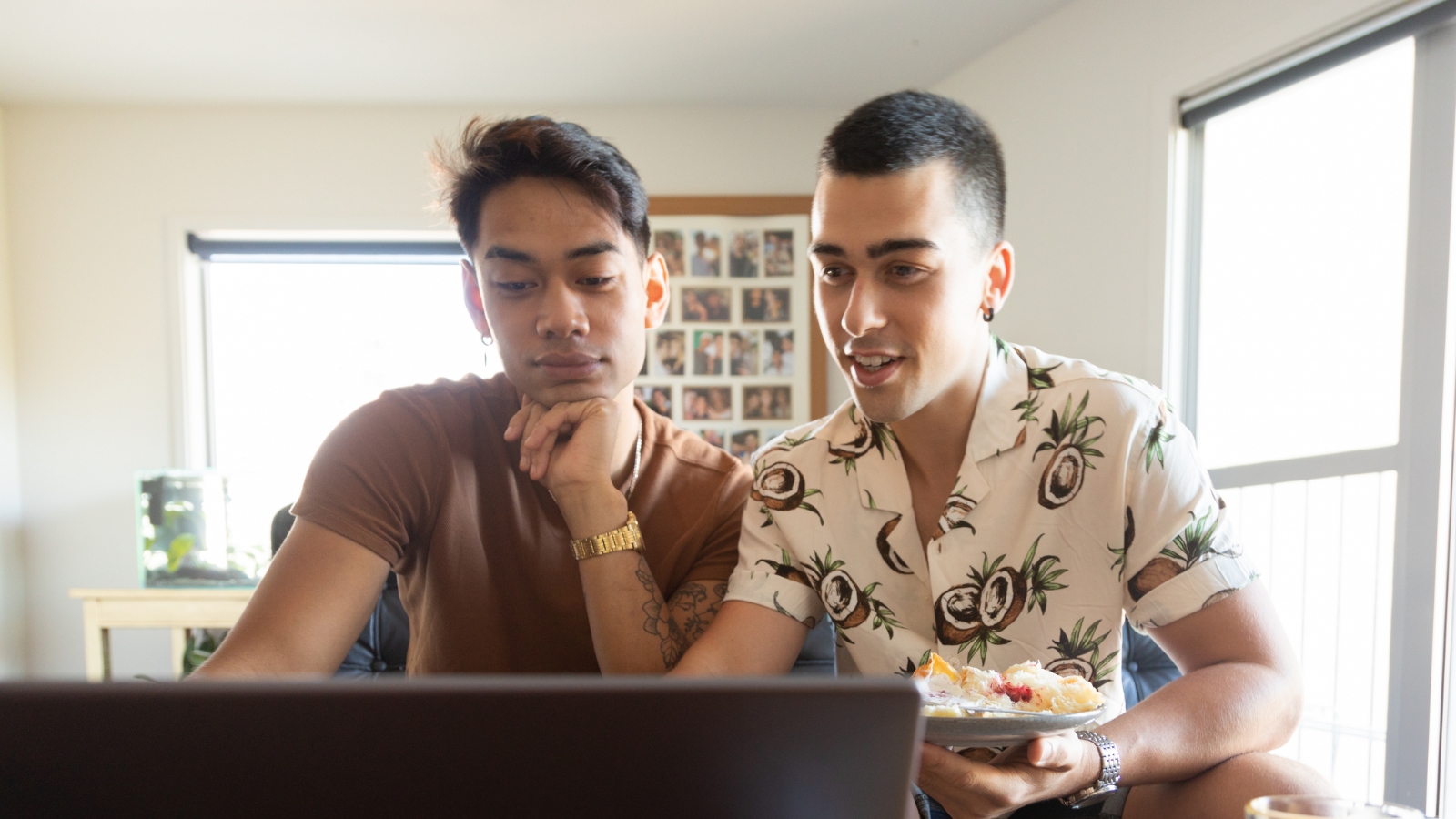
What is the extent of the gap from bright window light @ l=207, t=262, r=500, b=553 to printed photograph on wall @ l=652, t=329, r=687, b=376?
2.75 ft

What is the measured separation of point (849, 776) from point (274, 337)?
4.46 m

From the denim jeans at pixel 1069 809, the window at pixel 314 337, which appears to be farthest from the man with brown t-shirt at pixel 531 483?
the window at pixel 314 337

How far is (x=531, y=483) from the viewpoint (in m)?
1.39

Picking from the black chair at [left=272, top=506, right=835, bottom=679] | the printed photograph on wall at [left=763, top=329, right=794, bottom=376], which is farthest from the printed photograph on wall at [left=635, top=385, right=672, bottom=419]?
the black chair at [left=272, top=506, right=835, bottom=679]

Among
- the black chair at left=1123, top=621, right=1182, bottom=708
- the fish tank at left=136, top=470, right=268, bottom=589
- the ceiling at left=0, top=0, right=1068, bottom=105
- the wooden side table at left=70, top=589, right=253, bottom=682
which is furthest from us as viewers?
the fish tank at left=136, top=470, right=268, bottom=589

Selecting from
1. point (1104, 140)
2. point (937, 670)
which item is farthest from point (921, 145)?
point (1104, 140)

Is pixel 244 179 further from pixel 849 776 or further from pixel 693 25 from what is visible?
pixel 849 776

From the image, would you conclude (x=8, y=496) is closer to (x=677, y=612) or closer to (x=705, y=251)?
(x=705, y=251)

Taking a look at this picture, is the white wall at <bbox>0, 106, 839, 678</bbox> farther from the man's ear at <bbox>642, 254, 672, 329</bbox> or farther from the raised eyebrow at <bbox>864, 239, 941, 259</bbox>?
the raised eyebrow at <bbox>864, 239, 941, 259</bbox>

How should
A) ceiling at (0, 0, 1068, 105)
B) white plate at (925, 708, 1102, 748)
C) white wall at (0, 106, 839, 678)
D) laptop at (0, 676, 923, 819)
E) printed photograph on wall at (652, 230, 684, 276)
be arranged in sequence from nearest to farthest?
laptop at (0, 676, 923, 819)
white plate at (925, 708, 1102, 748)
ceiling at (0, 0, 1068, 105)
white wall at (0, 106, 839, 678)
printed photograph on wall at (652, 230, 684, 276)

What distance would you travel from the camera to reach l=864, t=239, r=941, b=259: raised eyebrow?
1.21 meters

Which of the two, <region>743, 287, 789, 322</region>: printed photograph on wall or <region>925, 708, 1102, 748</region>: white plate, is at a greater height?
<region>743, 287, 789, 322</region>: printed photograph on wall

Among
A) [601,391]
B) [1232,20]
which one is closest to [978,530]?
[601,391]

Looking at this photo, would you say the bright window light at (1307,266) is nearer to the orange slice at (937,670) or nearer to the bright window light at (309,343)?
the orange slice at (937,670)
